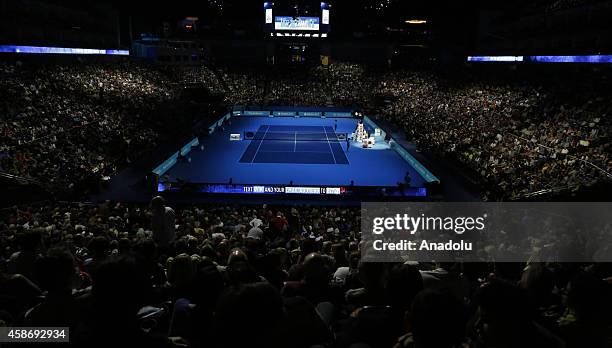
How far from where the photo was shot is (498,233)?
12.1 meters

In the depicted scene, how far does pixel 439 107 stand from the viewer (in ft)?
162

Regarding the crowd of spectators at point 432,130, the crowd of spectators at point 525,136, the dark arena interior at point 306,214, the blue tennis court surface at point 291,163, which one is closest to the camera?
the dark arena interior at point 306,214

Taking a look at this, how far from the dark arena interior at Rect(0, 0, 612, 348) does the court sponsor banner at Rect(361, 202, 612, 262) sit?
0.26 ft

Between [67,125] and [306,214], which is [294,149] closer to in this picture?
[67,125]

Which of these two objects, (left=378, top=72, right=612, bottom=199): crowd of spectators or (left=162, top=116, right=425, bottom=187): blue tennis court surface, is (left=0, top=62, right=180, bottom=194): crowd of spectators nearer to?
(left=162, top=116, right=425, bottom=187): blue tennis court surface

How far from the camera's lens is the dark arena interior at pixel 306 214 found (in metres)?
3.23

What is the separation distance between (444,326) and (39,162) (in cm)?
2577

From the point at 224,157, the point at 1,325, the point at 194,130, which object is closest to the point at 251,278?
the point at 1,325

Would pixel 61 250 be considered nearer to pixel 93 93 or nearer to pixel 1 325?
pixel 1 325

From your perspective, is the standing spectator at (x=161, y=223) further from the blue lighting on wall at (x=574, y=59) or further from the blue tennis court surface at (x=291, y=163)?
the blue lighting on wall at (x=574, y=59)

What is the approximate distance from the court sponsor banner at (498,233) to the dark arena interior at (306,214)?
8 cm

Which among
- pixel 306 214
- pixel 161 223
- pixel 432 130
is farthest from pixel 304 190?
pixel 432 130

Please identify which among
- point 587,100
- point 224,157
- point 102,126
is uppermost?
point 587,100

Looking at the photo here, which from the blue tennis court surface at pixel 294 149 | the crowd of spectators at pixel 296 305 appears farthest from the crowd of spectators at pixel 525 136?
the crowd of spectators at pixel 296 305
